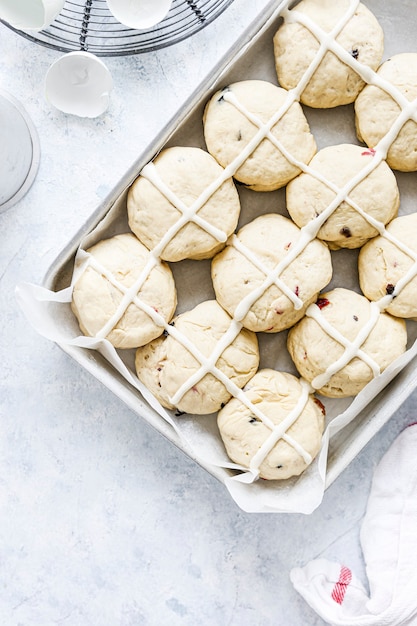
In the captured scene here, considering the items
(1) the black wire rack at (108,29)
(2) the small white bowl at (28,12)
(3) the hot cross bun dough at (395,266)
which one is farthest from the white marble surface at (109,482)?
(3) the hot cross bun dough at (395,266)

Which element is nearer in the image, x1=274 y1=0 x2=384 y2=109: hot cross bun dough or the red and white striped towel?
x1=274 y1=0 x2=384 y2=109: hot cross bun dough

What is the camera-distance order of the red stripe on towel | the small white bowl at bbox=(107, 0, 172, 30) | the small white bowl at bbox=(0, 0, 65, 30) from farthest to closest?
the red stripe on towel
the small white bowl at bbox=(107, 0, 172, 30)
the small white bowl at bbox=(0, 0, 65, 30)

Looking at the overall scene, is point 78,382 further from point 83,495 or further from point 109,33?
point 109,33

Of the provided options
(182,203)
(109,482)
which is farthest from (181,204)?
(109,482)

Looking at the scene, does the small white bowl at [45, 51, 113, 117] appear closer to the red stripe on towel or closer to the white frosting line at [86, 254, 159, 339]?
the white frosting line at [86, 254, 159, 339]

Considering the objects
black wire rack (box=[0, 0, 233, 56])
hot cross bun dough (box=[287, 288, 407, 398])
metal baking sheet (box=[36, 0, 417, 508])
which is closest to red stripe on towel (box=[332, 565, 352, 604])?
metal baking sheet (box=[36, 0, 417, 508])

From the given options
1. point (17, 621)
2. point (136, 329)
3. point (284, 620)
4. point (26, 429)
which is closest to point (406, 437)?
point (284, 620)

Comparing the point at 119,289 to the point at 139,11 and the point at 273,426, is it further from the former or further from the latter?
the point at 139,11
